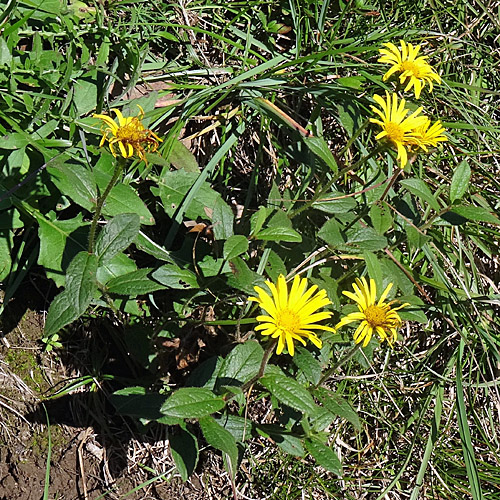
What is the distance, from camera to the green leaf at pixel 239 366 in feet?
5.56

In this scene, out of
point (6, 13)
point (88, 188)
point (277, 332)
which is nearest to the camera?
point (277, 332)

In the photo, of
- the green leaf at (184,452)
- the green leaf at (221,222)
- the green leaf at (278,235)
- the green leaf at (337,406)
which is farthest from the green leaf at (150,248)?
the green leaf at (337,406)

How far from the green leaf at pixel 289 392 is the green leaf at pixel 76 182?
0.69m

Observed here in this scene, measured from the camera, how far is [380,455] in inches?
91.6

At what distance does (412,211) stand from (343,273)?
0.33 meters

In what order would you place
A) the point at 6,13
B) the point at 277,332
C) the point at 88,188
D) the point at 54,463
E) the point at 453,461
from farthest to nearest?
the point at 453,461, the point at 54,463, the point at 6,13, the point at 88,188, the point at 277,332

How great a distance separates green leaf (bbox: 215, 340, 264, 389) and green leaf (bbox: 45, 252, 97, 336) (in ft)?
1.37

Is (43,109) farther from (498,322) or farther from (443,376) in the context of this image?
(498,322)

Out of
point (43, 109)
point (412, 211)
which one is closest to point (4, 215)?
point (43, 109)

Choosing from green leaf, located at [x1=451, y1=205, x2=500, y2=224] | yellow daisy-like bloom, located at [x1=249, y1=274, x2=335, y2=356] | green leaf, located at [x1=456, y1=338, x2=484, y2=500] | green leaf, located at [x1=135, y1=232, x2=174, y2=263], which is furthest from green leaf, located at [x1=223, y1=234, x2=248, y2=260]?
green leaf, located at [x1=456, y1=338, x2=484, y2=500]

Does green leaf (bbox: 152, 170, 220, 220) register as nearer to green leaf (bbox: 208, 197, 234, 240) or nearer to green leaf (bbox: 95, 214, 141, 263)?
green leaf (bbox: 208, 197, 234, 240)

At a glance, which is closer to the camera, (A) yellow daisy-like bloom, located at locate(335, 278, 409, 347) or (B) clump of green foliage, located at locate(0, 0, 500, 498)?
(A) yellow daisy-like bloom, located at locate(335, 278, 409, 347)

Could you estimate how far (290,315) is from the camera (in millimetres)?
1561

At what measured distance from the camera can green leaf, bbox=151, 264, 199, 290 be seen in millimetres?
1723
